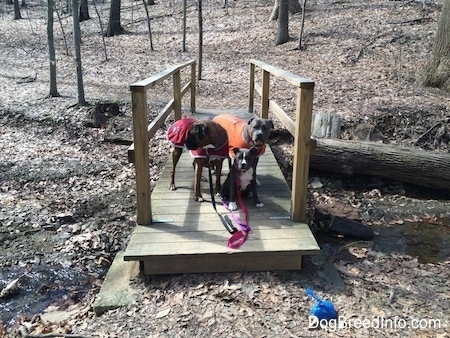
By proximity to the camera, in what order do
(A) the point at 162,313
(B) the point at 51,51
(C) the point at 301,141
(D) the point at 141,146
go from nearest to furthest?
(A) the point at 162,313
(D) the point at 141,146
(C) the point at 301,141
(B) the point at 51,51

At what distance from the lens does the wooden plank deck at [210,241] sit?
366 cm

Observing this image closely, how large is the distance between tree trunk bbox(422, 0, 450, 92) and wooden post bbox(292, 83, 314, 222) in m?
6.77

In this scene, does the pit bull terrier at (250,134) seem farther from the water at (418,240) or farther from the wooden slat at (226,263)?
the water at (418,240)

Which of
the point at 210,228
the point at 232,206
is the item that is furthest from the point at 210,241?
the point at 232,206

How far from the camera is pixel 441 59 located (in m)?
9.34

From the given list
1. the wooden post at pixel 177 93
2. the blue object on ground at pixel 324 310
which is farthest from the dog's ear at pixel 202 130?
the wooden post at pixel 177 93

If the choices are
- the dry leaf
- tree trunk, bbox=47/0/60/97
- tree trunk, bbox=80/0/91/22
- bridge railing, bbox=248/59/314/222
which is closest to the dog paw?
bridge railing, bbox=248/59/314/222

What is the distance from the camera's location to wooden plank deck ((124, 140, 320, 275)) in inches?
144

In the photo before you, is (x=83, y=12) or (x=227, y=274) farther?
(x=83, y=12)

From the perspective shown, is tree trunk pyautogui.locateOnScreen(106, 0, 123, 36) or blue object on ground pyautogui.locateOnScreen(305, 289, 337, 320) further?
tree trunk pyautogui.locateOnScreen(106, 0, 123, 36)

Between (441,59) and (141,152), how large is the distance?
8.13m

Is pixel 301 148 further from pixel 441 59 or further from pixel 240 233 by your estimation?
pixel 441 59

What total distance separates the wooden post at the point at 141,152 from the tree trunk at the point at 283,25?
12303mm

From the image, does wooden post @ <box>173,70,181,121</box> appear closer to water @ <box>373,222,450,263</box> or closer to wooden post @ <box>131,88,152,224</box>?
wooden post @ <box>131,88,152,224</box>
